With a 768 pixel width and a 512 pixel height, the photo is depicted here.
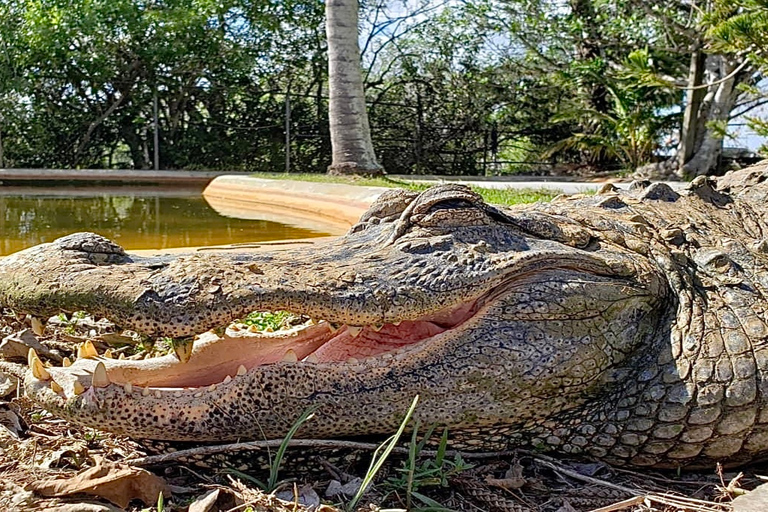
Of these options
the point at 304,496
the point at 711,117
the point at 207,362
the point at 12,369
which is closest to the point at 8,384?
the point at 12,369

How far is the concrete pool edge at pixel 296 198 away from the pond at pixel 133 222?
28 cm

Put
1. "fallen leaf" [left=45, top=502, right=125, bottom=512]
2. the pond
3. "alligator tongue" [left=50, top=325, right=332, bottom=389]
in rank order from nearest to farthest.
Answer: "fallen leaf" [left=45, top=502, right=125, bottom=512] → "alligator tongue" [left=50, top=325, right=332, bottom=389] → the pond

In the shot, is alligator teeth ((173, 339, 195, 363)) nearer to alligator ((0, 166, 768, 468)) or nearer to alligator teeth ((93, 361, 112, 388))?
alligator ((0, 166, 768, 468))

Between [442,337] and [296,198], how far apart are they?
670 cm

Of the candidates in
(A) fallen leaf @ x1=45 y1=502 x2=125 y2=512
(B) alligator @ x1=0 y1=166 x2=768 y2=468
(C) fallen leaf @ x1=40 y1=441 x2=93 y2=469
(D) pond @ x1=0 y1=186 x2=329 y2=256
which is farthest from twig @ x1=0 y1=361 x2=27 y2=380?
(D) pond @ x1=0 y1=186 x2=329 y2=256

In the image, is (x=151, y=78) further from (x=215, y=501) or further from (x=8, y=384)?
(x=215, y=501)

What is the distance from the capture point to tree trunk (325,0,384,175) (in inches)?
406

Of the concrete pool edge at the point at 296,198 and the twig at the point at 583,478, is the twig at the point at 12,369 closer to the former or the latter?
the twig at the point at 583,478

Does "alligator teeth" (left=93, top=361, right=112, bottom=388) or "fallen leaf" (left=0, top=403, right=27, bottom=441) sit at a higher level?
"alligator teeth" (left=93, top=361, right=112, bottom=388)

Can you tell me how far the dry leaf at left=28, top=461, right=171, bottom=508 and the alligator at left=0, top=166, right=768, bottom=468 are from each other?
104 mm

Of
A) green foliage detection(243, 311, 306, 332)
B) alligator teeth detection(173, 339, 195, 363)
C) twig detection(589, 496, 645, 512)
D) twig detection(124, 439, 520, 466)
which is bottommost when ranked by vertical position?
twig detection(589, 496, 645, 512)

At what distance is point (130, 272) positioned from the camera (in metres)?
1.74

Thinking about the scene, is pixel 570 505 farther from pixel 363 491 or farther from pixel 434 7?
pixel 434 7

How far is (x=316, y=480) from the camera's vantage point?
6.01 feet
